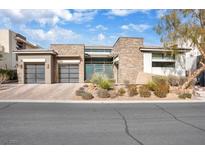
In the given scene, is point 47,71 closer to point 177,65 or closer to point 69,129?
point 177,65

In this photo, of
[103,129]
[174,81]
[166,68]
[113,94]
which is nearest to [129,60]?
[166,68]

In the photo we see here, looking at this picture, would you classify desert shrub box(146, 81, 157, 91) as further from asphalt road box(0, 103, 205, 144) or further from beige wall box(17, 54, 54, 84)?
beige wall box(17, 54, 54, 84)

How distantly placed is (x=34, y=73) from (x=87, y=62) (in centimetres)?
742

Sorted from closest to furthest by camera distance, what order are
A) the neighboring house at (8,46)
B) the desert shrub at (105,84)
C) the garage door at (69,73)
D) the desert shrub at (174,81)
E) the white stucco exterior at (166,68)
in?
the desert shrub at (105,84) → the desert shrub at (174,81) → the white stucco exterior at (166,68) → the garage door at (69,73) → the neighboring house at (8,46)

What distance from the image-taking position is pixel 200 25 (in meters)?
22.6


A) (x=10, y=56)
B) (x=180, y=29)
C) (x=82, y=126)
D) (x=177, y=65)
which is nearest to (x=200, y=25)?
(x=180, y=29)

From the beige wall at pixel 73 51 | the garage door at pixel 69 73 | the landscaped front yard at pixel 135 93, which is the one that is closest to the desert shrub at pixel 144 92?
the landscaped front yard at pixel 135 93

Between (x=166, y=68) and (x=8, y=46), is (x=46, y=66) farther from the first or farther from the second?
(x=8, y=46)

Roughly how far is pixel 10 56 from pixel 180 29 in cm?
3109

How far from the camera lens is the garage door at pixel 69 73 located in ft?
112

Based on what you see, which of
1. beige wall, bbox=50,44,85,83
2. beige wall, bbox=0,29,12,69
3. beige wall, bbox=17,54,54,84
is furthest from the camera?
beige wall, bbox=0,29,12,69

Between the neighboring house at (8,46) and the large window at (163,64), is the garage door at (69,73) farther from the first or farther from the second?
the neighboring house at (8,46)

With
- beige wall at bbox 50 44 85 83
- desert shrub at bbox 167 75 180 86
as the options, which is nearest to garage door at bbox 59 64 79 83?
beige wall at bbox 50 44 85 83

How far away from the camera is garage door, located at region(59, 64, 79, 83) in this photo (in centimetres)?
3428
